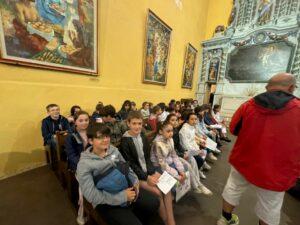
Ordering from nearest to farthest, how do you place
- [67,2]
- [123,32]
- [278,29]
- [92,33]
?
[67,2]
[92,33]
[123,32]
[278,29]

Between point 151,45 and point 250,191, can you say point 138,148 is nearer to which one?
point 250,191

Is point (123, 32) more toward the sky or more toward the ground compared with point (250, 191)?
more toward the sky

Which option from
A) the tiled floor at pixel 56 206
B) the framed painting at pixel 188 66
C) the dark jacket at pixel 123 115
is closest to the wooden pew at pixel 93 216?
the tiled floor at pixel 56 206

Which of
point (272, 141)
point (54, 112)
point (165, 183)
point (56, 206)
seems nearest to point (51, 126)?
point (54, 112)

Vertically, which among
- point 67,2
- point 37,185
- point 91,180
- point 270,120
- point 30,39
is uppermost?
point 67,2

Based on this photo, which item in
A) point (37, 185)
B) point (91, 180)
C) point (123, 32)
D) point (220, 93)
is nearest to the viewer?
point (91, 180)

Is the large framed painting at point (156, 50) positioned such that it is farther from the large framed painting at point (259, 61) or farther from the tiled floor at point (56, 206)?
the large framed painting at point (259, 61)

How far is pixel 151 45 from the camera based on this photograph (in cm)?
564

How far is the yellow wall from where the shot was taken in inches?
102

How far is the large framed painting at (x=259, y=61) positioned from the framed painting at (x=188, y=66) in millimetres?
2632

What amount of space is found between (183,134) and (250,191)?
61.0 inches

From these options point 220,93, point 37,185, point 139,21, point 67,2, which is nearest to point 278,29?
point 220,93

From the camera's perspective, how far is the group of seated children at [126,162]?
4.25 feet

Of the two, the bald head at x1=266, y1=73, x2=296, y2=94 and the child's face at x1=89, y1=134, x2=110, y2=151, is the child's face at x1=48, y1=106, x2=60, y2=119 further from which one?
the bald head at x1=266, y1=73, x2=296, y2=94
